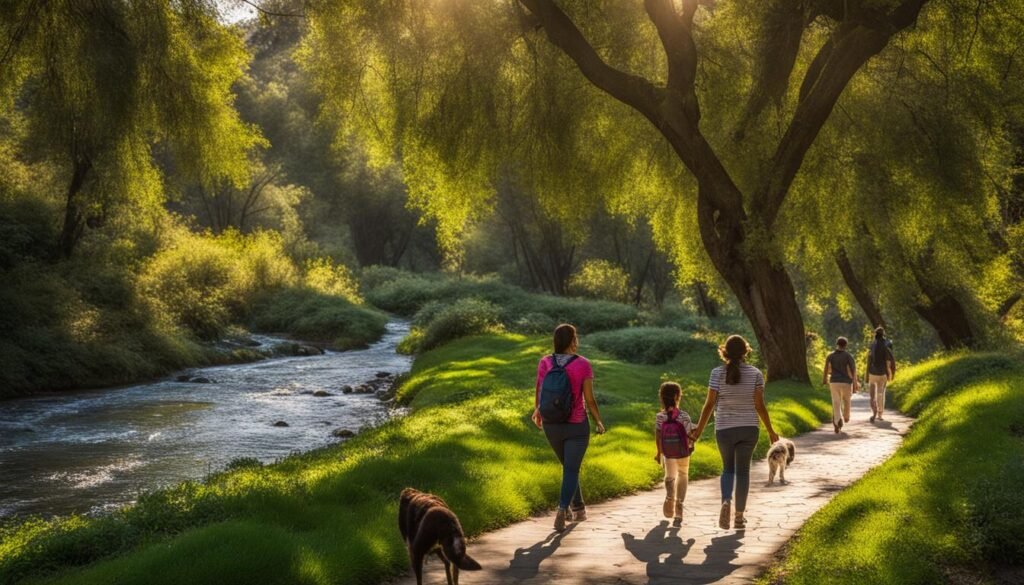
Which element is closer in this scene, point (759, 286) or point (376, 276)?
point (759, 286)

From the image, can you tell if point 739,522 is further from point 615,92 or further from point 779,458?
point 615,92

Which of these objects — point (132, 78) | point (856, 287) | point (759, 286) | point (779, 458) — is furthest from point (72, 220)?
point (856, 287)

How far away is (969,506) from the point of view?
8.83 metres

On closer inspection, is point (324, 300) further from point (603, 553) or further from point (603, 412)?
point (603, 553)

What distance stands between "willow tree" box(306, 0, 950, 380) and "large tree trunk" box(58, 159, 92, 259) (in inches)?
425

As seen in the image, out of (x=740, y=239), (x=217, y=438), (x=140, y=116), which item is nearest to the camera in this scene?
(x=140, y=116)

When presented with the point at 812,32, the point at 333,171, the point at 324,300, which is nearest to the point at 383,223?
the point at 333,171

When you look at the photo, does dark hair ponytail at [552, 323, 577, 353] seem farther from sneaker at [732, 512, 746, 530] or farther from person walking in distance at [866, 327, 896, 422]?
person walking in distance at [866, 327, 896, 422]

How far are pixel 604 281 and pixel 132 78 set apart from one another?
136 feet

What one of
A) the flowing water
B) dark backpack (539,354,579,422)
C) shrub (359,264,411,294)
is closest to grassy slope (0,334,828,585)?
dark backpack (539,354,579,422)

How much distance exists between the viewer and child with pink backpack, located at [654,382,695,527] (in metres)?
9.35

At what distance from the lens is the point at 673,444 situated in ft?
30.8

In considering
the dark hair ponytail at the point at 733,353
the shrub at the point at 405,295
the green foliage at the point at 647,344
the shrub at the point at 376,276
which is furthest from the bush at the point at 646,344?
the shrub at the point at 376,276

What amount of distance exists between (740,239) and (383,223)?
58.8 metres
